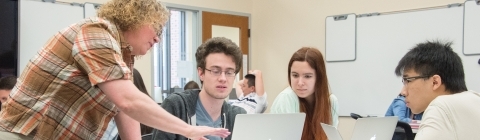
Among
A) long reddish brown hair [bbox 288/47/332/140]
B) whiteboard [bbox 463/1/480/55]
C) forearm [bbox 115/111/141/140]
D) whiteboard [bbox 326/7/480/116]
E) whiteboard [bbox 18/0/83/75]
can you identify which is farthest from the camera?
whiteboard [bbox 326/7/480/116]

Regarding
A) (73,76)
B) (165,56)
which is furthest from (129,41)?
(165,56)

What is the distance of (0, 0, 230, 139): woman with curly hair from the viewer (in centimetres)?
120

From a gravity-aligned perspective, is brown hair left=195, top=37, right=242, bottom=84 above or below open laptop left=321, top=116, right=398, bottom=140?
above

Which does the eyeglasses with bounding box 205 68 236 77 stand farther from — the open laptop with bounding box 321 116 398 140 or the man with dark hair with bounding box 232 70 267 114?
the man with dark hair with bounding box 232 70 267 114

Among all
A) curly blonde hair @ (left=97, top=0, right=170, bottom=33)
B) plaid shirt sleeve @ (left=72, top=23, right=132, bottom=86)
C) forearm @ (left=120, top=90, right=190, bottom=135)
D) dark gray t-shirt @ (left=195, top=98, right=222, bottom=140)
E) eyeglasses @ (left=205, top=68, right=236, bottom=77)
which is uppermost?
curly blonde hair @ (left=97, top=0, right=170, bottom=33)

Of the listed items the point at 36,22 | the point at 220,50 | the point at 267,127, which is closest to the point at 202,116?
the point at 220,50

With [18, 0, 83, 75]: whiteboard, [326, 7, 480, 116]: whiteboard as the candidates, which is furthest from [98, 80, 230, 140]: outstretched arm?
[326, 7, 480, 116]: whiteboard

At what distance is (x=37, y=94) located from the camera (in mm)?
1279

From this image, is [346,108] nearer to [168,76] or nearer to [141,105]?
[168,76]

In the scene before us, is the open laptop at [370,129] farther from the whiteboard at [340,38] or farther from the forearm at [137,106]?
the whiteboard at [340,38]

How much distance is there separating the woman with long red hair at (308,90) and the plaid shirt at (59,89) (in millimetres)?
958

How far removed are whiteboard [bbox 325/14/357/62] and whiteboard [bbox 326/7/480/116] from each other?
0.06 metres

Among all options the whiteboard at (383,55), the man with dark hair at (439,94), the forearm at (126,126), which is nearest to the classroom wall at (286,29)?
the whiteboard at (383,55)

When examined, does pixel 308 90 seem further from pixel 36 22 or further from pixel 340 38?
pixel 340 38
